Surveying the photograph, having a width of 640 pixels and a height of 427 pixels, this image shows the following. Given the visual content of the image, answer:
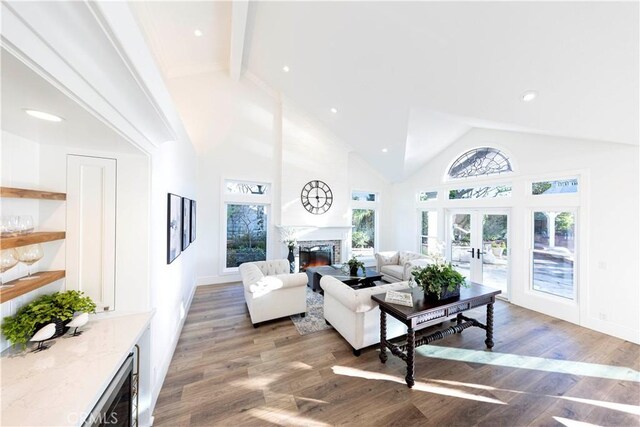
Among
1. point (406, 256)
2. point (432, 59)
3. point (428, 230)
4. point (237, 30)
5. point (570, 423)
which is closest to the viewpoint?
point (570, 423)

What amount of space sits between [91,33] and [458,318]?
15.1 ft

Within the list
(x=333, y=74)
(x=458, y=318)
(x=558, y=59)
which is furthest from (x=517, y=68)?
(x=458, y=318)

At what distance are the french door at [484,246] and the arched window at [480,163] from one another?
88 cm

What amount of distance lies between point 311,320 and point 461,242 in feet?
14.1

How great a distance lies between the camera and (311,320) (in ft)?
12.2

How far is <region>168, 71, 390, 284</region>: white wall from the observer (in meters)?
5.44

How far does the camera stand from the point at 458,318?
3.48 metres

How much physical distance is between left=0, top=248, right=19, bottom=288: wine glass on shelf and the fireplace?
203 inches

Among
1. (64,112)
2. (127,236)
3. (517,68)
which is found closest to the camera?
(64,112)

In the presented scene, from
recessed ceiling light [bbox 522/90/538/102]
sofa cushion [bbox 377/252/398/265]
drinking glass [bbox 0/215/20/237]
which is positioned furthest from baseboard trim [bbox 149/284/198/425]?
recessed ceiling light [bbox 522/90/538/102]

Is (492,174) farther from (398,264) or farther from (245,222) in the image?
(245,222)

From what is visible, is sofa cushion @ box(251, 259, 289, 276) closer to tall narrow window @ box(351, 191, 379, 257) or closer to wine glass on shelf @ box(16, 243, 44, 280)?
tall narrow window @ box(351, 191, 379, 257)

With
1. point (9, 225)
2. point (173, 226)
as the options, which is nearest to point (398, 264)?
point (173, 226)

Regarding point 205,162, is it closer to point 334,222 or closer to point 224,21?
point 224,21
